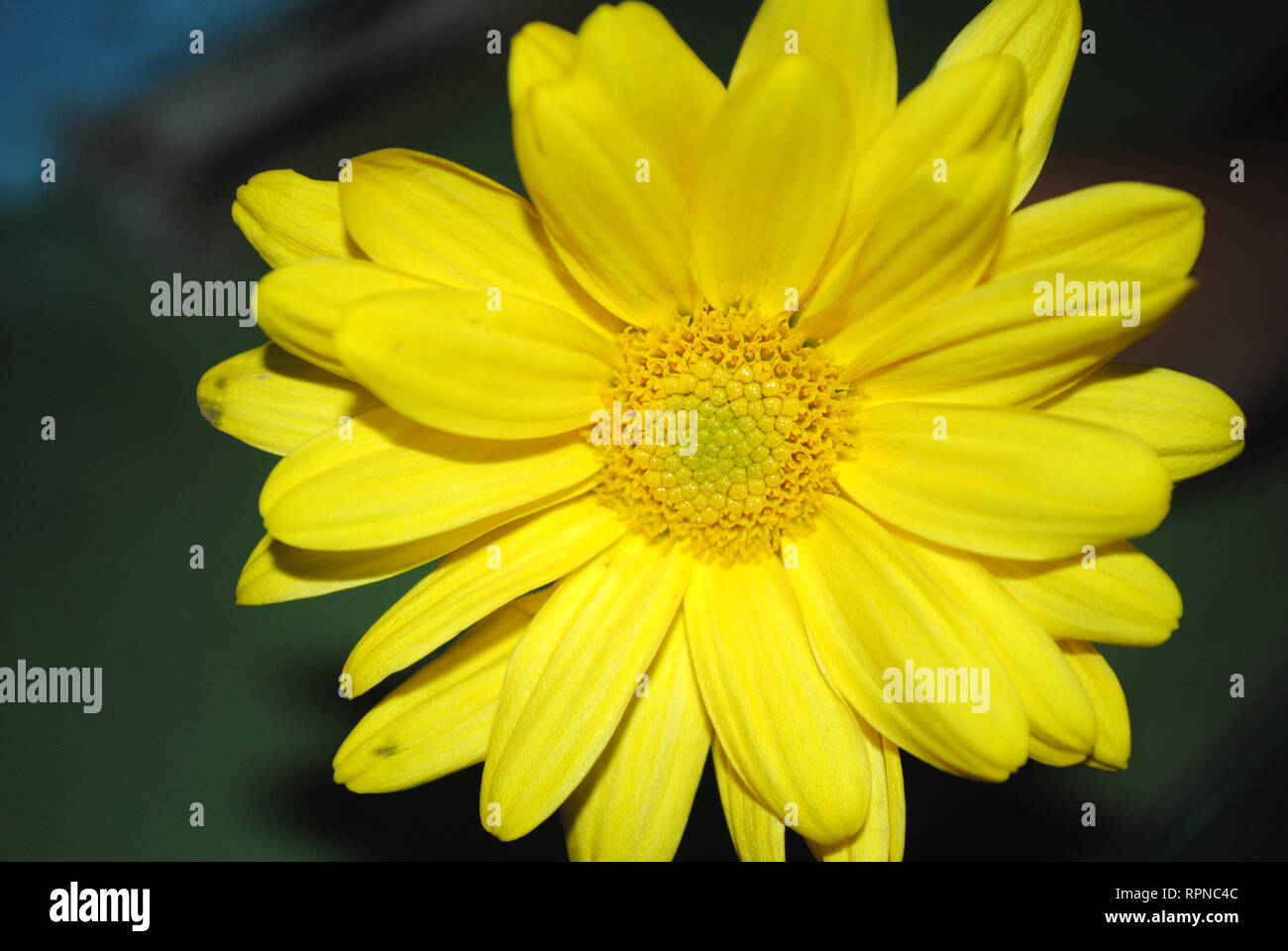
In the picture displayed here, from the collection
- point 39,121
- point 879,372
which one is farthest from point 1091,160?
point 39,121

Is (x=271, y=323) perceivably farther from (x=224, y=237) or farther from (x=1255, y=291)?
(x=1255, y=291)

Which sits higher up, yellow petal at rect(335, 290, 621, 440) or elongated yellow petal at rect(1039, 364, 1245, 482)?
yellow petal at rect(335, 290, 621, 440)

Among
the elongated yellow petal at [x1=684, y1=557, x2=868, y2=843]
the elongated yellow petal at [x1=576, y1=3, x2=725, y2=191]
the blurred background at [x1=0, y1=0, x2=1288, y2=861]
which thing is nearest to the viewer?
the elongated yellow petal at [x1=576, y1=3, x2=725, y2=191]

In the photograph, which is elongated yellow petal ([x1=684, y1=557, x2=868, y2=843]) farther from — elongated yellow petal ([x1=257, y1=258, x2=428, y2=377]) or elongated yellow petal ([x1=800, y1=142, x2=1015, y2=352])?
elongated yellow petal ([x1=257, y1=258, x2=428, y2=377])

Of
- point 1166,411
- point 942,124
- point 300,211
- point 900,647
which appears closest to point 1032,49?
point 942,124

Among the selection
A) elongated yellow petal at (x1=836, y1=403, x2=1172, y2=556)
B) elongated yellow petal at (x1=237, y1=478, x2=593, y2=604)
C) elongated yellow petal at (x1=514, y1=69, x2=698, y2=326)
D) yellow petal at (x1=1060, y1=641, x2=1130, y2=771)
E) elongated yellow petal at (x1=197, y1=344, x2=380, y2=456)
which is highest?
elongated yellow petal at (x1=514, y1=69, x2=698, y2=326)

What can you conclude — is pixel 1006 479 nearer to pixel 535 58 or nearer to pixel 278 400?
pixel 535 58

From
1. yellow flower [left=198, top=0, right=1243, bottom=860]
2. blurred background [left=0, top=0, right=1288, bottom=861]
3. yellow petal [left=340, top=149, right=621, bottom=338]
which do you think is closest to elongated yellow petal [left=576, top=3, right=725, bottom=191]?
yellow flower [left=198, top=0, right=1243, bottom=860]

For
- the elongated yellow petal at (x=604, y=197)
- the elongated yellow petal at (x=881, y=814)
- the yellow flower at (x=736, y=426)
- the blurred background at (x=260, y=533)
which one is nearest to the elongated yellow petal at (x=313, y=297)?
the yellow flower at (x=736, y=426)
